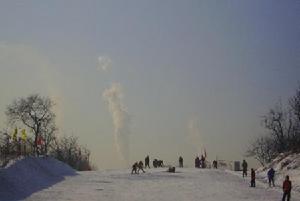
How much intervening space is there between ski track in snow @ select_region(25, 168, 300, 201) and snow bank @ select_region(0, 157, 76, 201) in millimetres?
993

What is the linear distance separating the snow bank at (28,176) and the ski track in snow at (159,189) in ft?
3.26

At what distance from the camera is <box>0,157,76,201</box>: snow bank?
38.6 meters

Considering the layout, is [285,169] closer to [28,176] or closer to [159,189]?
[159,189]

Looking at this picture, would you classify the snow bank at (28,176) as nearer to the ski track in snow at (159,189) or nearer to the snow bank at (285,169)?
the ski track in snow at (159,189)

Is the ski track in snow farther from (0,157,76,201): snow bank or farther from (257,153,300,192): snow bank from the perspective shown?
(257,153,300,192): snow bank

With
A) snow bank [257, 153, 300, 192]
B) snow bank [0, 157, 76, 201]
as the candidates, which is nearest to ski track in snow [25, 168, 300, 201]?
snow bank [0, 157, 76, 201]

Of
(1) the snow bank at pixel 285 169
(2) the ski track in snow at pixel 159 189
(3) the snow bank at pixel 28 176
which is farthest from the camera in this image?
(1) the snow bank at pixel 285 169

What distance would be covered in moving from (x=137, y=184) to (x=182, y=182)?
4.04m

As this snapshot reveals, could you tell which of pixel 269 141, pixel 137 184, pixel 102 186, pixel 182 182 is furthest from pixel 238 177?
pixel 269 141

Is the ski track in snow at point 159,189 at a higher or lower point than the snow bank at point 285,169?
lower

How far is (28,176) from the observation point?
153ft

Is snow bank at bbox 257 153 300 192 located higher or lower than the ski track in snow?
higher

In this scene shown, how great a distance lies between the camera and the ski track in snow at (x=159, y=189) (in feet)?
128

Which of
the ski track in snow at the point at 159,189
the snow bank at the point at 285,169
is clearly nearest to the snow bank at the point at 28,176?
the ski track in snow at the point at 159,189
